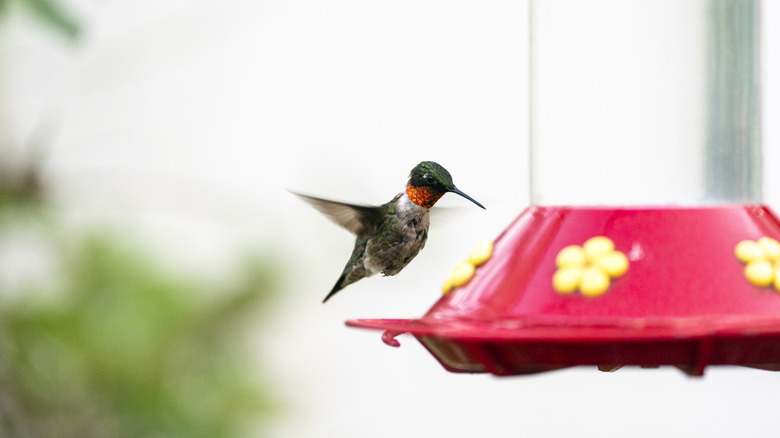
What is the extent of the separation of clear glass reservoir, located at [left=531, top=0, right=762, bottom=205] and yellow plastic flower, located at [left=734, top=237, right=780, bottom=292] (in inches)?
7.4

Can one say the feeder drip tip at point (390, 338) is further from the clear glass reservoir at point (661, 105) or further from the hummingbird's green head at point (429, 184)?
the hummingbird's green head at point (429, 184)

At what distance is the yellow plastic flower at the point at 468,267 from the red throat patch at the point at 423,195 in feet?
2.06

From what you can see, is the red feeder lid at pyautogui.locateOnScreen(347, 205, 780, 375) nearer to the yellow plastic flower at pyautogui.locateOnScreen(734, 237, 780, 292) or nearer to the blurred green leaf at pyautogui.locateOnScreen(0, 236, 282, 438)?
the yellow plastic flower at pyautogui.locateOnScreen(734, 237, 780, 292)

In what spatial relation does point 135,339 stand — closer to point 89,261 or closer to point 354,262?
point 89,261

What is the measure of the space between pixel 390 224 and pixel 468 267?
2.90 ft

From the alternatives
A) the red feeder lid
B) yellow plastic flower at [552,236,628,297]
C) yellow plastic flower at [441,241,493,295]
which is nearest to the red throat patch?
yellow plastic flower at [441,241,493,295]

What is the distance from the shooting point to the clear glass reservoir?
6.51 feet

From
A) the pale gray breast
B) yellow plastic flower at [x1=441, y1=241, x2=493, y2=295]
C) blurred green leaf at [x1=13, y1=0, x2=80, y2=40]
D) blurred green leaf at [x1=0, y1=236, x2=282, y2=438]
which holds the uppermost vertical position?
blurred green leaf at [x1=13, y1=0, x2=80, y2=40]

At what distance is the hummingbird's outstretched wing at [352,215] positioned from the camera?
282 cm

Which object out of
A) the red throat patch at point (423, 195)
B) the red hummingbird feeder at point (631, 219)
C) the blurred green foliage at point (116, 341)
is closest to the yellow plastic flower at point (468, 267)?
the red hummingbird feeder at point (631, 219)

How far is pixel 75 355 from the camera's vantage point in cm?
315

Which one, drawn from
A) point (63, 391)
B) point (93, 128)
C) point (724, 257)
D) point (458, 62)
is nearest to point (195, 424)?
point (63, 391)

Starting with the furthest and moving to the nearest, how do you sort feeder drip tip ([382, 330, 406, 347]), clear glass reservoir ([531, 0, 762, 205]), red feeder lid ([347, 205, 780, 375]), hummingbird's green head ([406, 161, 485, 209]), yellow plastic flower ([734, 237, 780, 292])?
1. hummingbird's green head ([406, 161, 485, 209])
2. clear glass reservoir ([531, 0, 762, 205])
3. feeder drip tip ([382, 330, 406, 347])
4. yellow plastic flower ([734, 237, 780, 292])
5. red feeder lid ([347, 205, 780, 375])

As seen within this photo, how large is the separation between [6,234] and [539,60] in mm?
1715
